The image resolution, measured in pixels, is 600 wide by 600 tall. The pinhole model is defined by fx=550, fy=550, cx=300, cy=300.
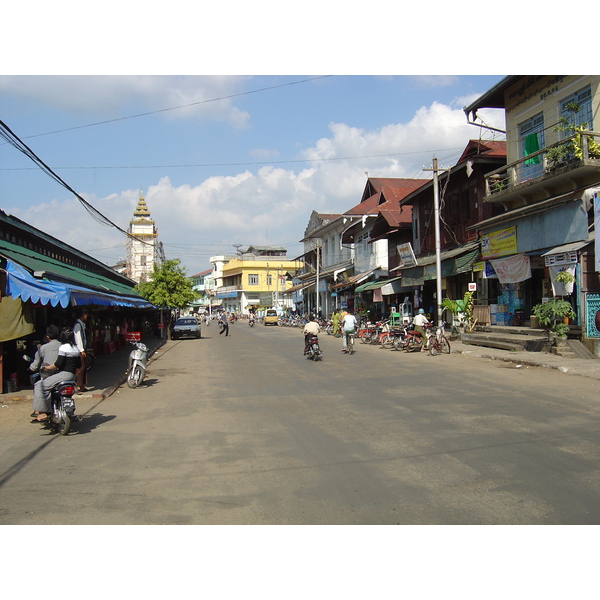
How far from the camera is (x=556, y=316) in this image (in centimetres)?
1712

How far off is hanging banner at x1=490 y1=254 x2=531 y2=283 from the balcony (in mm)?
2282

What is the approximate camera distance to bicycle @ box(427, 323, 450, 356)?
19.8m

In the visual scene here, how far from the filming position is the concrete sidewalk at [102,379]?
38.0ft

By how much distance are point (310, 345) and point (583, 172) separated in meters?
10.2

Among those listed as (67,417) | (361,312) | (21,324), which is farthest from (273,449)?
(361,312)

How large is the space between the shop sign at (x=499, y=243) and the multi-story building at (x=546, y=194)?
0.04 m

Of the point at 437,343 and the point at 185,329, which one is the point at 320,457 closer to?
the point at 437,343

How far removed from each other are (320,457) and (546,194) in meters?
16.7

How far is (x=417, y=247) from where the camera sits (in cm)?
3328

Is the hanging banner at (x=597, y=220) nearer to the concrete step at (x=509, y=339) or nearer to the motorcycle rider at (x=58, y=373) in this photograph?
the concrete step at (x=509, y=339)

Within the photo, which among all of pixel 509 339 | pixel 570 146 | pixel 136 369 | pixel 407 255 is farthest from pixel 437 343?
pixel 407 255

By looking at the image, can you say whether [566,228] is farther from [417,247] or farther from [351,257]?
[351,257]

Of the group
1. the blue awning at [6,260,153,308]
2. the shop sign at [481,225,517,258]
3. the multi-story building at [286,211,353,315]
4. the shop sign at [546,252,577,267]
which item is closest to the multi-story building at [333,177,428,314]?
the multi-story building at [286,211,353,315]

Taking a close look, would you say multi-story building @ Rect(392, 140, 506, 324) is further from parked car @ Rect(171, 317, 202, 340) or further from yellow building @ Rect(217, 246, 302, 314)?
yellow building @ Rect(217, 246, 302, 314)
